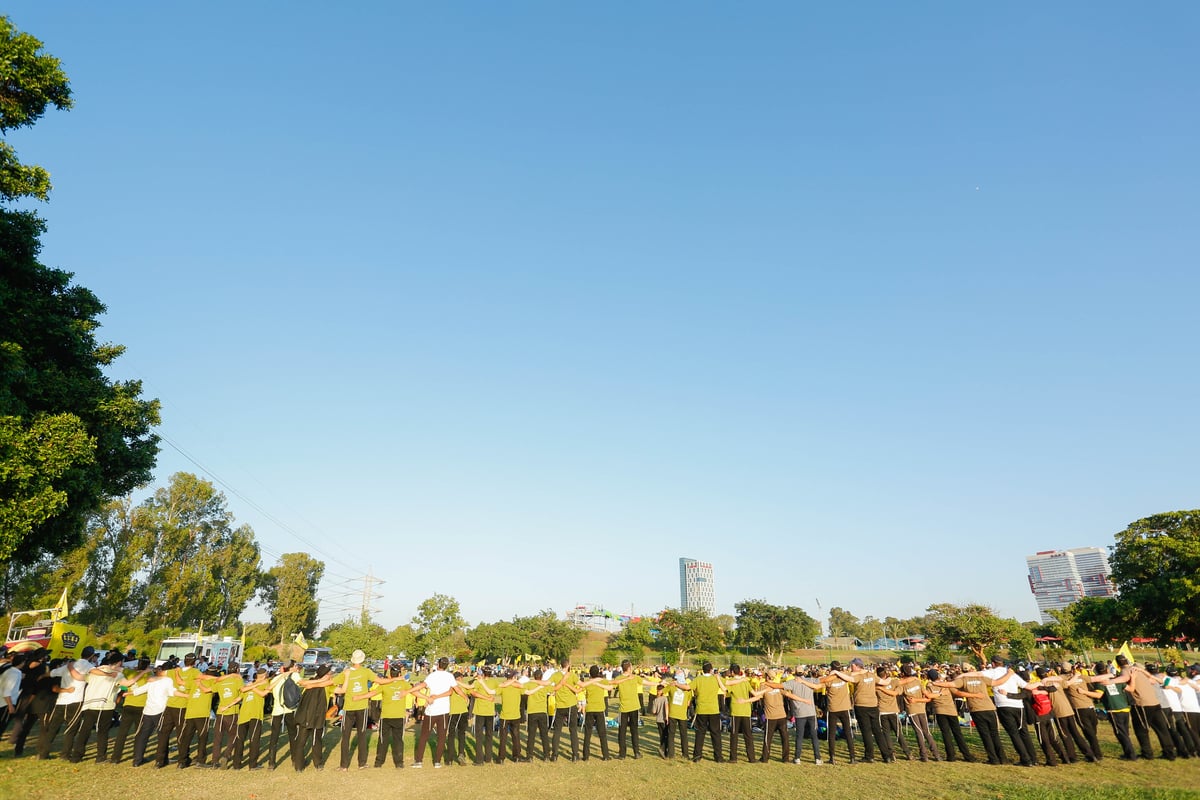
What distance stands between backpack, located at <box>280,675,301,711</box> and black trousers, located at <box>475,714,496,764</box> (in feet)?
11.5

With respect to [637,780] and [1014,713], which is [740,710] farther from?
[1014,713]

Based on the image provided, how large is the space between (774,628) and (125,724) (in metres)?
66.6

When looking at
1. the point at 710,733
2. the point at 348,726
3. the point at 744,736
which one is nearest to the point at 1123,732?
the point at 744,736

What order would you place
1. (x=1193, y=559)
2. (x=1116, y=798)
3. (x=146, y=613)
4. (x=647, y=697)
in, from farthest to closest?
(x=146, y=613), (x=1193, y=559), (x=647, y=697), (x=1116, y=798)

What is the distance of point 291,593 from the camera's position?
69.7 metres

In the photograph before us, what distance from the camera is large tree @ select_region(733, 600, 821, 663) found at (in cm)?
6800

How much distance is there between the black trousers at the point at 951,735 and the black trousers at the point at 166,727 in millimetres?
14790

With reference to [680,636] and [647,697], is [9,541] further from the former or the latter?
[680,636]

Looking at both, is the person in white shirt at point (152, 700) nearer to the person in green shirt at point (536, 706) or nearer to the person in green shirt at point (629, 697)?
the person in green shirt at point (536, 706)

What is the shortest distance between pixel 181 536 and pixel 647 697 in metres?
49.1

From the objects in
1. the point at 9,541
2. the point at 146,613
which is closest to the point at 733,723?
the point at 9,541

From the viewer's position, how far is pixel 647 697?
2073cm

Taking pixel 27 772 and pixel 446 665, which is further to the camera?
pixel 446 665

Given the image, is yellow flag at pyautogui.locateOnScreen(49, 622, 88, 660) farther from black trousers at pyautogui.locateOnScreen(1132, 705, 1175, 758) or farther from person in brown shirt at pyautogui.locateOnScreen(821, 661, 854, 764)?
black trousers at pyautogui.locateOnScreen(1132, 705, 1175, 758)
